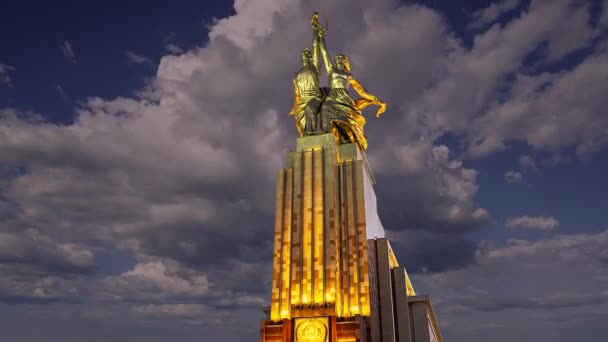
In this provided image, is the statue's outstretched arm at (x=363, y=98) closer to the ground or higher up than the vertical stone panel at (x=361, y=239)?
higher up

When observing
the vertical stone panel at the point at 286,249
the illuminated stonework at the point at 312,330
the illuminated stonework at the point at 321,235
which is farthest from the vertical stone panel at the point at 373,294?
the vertical stone panel at the point at 286,249

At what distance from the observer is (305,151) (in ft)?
140

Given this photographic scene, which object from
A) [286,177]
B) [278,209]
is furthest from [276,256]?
[286,177]

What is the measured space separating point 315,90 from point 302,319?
19178 mm

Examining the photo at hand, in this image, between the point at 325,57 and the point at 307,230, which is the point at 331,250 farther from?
the point at 325,57

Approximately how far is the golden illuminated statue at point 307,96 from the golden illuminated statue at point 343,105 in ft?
2.63

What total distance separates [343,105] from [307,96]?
305 cm

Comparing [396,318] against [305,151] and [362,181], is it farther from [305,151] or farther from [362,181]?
[305,151]

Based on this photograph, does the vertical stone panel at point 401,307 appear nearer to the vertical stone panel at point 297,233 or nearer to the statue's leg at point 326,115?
the vertical stone panel at point 297,233

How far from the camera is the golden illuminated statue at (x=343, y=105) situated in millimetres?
45406

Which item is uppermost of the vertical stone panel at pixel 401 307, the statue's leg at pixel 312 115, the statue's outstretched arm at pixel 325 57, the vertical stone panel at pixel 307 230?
the statue's outstretched arm at pixel 325 57

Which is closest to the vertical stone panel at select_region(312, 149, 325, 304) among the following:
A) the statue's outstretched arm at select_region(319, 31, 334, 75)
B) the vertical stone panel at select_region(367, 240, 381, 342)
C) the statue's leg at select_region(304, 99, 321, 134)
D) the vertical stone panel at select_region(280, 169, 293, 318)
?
the vertical stone panel at select_region(280, 169, 293, 318)

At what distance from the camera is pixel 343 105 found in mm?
45938

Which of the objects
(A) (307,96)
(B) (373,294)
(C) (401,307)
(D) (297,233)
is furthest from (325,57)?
(C) (401,307)
